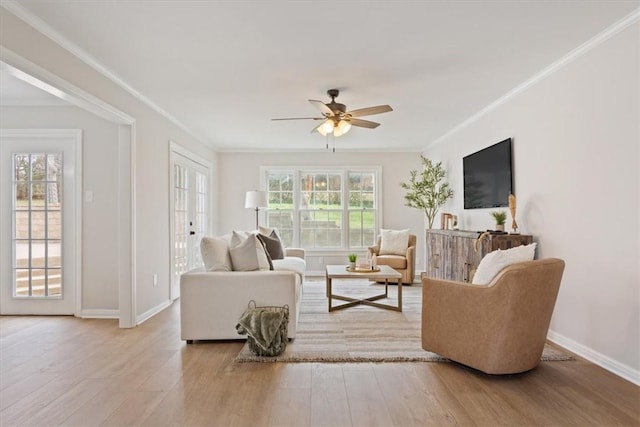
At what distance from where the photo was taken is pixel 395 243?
6250 mm

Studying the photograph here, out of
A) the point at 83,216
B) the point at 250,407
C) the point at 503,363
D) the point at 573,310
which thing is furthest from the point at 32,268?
the point at 573,310

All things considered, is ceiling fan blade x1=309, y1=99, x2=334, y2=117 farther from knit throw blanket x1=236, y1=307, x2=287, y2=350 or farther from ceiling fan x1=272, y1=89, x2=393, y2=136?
knit throw blanket x1=236, y1=307, x2=287, y2=350

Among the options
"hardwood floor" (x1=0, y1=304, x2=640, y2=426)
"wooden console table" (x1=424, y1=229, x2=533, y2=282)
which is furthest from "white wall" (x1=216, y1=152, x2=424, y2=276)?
"hardwood floor" (x1=0, y1=304, x2=640, y2=426)

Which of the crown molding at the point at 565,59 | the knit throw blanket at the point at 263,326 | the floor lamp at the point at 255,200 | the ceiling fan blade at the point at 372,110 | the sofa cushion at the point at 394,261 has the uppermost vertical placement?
the crown molding at the point at 565,59

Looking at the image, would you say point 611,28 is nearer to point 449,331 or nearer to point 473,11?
point 473,11

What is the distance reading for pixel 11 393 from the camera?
2439 millimetres

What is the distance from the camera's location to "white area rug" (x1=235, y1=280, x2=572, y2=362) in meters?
2.97

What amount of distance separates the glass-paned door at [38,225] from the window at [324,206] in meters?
3.57

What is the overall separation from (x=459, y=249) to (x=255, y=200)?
3613 millimetres

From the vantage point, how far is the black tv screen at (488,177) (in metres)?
4.13

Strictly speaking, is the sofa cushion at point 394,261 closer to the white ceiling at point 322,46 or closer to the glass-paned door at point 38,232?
the white ceiling at point 322,46

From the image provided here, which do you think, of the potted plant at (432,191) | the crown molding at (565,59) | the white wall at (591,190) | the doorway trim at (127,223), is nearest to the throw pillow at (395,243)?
the potted plant at (432,191)

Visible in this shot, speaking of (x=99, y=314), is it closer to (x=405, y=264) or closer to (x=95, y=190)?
(x=95, y=190)

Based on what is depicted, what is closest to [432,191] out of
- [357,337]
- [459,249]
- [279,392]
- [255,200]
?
[459,249]
